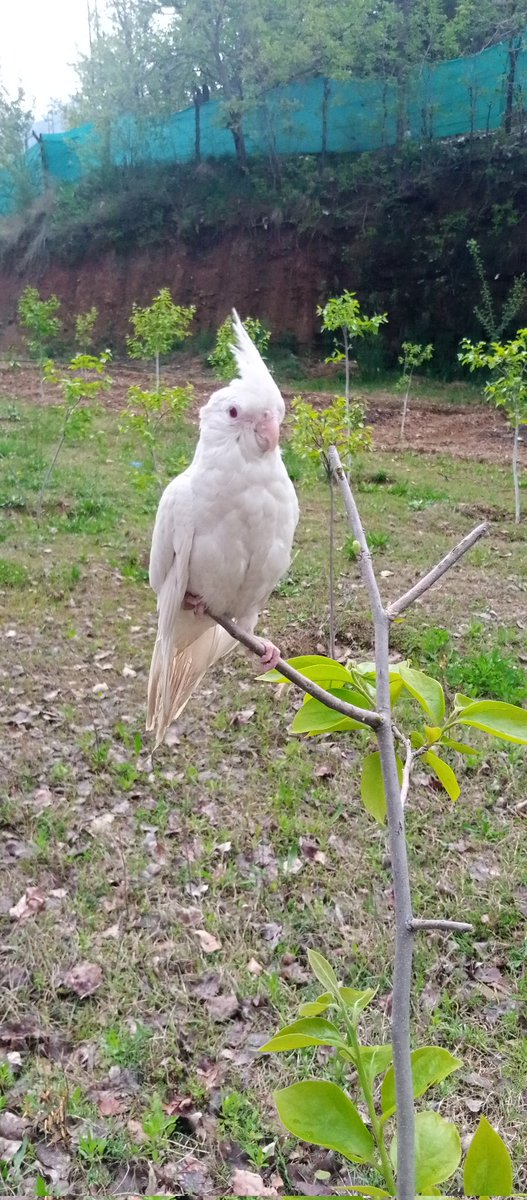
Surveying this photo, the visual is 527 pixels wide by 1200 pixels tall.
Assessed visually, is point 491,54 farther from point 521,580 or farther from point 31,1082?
point 31,1082

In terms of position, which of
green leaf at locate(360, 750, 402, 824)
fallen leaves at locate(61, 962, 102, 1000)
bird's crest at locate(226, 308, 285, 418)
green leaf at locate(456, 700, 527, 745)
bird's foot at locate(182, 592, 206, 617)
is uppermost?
bird's crest at locate(226, 308, 285, 418)

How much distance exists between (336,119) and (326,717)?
27056 millimetres

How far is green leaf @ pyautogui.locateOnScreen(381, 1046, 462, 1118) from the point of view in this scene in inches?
38.6

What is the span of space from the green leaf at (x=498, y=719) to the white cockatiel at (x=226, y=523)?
2.50ft

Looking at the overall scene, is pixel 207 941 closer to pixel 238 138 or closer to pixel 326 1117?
pixel 326 1117

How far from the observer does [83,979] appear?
10.3ft

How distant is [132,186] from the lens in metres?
26.6

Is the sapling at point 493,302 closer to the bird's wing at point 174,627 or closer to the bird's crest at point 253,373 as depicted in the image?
the bird's wing at point 174,627

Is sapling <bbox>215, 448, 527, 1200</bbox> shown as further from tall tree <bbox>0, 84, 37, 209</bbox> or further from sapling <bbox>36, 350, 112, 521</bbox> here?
tall tree <bbox>0, 84, 37, 209</bbox>

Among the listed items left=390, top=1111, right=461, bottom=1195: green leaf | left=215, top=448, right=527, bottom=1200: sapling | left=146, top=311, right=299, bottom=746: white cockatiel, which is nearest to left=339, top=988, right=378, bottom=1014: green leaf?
left=215, top=448, right=527, bottom=1200: sapling

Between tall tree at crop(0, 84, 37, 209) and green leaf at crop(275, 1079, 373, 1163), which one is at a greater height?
tall tree at crop(0, 84, 37, 209)

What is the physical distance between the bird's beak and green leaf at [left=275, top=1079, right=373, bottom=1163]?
56.7 inches

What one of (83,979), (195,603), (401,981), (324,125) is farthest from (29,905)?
(324,125)

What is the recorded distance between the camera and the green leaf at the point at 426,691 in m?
1.03
